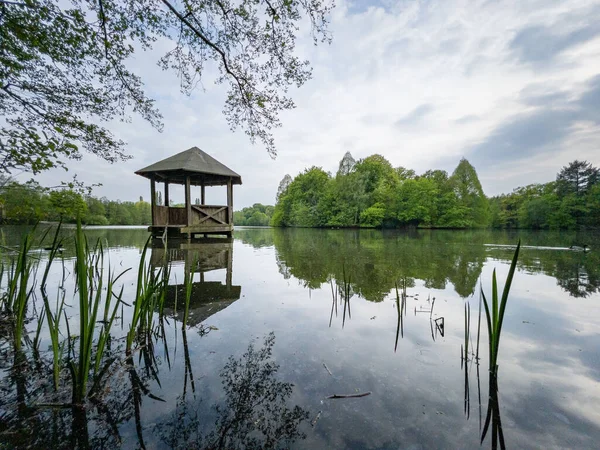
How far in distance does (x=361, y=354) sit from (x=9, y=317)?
3.66 meters

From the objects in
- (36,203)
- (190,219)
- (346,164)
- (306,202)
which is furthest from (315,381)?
(306,202)

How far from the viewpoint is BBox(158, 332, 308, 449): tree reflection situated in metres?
1.20

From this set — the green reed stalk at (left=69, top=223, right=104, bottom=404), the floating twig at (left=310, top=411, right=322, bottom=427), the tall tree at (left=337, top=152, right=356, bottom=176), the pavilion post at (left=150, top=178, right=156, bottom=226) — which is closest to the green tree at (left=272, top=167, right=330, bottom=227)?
the tall tree at (left=337, top=152, right=356, bottom=176)

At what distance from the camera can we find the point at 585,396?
5.41 ft

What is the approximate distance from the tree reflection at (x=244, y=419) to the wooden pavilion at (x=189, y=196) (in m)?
10.4

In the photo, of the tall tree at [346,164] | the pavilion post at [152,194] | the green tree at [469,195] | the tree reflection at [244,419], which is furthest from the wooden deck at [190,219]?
the green tree at [469,195]

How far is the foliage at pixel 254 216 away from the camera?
75250mm

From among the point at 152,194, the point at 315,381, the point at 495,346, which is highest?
the point at 152,194

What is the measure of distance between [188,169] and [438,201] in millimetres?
37872

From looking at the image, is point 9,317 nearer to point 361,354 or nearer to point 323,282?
point 361,354

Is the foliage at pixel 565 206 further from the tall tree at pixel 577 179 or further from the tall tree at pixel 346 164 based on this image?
the tall tree at pixel 346 164

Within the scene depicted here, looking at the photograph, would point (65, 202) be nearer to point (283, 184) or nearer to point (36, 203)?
point (36, 203)

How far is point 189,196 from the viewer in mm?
11352

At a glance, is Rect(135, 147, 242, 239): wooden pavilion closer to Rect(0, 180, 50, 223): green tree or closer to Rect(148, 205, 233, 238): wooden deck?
Rect(148, 205, 233, 238): wooden deck
